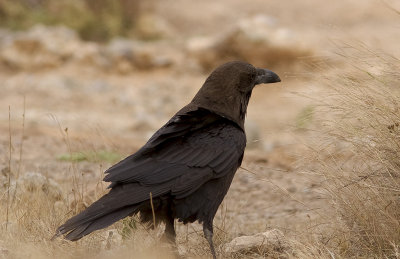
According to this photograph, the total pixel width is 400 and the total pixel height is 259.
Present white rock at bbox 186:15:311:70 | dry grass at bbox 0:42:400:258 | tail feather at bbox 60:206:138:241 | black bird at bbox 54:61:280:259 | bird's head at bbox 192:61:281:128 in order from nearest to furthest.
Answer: tail feather at bbox 60:206:138:241 < black bird at bbox 54:61:280:259 < dry grass at bbox 0:42:400:258 < bird's head at bbox 192:61:281:128 < white rock at bbox 186:15:311:70

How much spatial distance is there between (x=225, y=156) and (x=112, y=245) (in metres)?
0.94

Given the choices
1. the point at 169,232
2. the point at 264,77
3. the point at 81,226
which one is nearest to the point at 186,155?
the point at 169,232

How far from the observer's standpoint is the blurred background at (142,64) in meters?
8.38

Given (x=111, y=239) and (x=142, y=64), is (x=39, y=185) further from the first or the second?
(x=142, y=64)

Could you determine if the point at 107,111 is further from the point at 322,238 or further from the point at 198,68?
the point at 322,238

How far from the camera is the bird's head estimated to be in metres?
4.67

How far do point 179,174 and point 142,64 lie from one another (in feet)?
37.8

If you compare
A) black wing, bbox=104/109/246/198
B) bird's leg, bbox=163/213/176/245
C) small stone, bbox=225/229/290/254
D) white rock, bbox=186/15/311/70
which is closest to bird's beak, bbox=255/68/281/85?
black wing, bbox=104/109/246/198

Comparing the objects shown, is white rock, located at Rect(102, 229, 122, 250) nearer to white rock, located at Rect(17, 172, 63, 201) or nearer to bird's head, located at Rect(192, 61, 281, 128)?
white rock, located at Rect(17, 172, 63, 201)

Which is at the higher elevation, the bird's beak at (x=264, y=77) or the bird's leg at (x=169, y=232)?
the bird's beak at (x=264, y=77)

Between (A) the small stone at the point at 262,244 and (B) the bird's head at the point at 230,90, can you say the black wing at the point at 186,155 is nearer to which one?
(B) the bird's head at the point at 230,90

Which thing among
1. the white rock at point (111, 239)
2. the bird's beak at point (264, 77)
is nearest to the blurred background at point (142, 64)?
the white rock at point (111, 239)

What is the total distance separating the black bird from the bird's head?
0.06ft

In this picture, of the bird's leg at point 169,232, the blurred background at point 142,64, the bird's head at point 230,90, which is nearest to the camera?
the bird's leg at point 169,232
